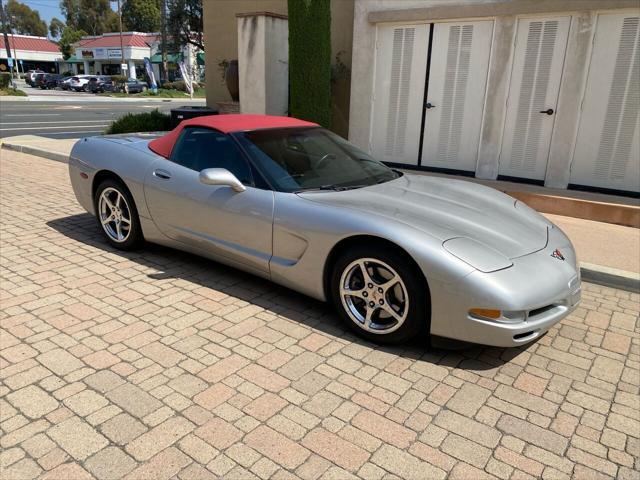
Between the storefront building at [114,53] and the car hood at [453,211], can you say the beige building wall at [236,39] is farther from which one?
the storefront building at [114,53]

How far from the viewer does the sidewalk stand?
4.74 meters

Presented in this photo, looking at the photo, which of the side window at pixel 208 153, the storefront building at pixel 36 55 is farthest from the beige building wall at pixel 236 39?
the storefront building at pixel 36 55

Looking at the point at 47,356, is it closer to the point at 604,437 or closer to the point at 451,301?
the point at 451,301

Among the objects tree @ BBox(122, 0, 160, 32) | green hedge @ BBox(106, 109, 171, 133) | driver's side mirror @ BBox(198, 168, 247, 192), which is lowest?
green hedge @ BBox(106, 109, 171, 133)

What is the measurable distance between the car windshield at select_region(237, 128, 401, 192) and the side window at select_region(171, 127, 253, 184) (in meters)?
0.12

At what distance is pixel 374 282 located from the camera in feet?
10.9

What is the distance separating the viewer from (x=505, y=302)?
115 inches

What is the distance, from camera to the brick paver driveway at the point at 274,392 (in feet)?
7.83

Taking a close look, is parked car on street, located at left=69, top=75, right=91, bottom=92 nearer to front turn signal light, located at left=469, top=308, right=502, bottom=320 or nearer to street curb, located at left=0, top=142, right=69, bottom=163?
street curb, located at left=0, top=142, right=69, bottom=163

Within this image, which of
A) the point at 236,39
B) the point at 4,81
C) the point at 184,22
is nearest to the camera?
the point at 236,39

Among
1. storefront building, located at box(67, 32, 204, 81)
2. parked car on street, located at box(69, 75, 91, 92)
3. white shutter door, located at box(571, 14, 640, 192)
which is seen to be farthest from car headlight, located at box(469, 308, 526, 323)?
storefront building, located at box(67, 32, 204, 81)

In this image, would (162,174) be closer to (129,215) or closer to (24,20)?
(129,215)

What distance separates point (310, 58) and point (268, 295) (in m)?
5.72

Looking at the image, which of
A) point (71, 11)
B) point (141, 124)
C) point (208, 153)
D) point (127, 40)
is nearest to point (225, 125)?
point (208, 153)
